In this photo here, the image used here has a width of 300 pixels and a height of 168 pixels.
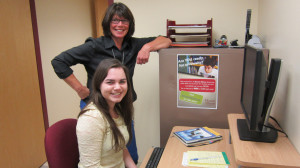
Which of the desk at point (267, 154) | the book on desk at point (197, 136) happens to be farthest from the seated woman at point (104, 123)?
the desk at point (267, 154)

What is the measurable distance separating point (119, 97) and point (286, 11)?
3.04 ft

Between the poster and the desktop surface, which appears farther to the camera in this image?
the poster

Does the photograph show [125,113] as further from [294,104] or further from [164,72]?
[294,104]

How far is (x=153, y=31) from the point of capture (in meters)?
2.12

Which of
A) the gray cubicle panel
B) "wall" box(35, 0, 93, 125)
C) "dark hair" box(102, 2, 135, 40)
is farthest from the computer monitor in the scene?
"wall" box(35, 0, 93, 125)

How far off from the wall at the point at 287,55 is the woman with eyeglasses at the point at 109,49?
711 millimetres

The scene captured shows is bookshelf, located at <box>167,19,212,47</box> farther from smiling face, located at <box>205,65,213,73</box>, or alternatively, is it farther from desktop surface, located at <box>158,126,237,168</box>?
desktop surface, located at <box>158,126,237,168</box>

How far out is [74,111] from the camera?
3.52 meters

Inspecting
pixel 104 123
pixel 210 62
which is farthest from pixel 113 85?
pixel 210 62

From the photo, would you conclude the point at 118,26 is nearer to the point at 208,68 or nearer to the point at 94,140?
the point at 208,68

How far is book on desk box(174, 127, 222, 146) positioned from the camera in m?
1.44

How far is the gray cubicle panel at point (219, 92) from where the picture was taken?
5.34ft

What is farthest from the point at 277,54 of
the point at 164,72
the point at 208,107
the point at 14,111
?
the point at 14,111

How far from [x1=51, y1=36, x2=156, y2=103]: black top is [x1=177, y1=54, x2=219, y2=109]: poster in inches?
14.6
